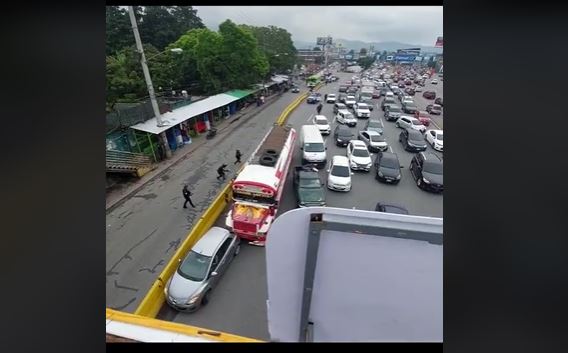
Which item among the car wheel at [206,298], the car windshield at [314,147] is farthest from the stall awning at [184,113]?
the car wheel at [206,298]

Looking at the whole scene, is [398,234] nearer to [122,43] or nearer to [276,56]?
[122,43]

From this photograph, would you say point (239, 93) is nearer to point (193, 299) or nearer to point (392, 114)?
point (392, 114)

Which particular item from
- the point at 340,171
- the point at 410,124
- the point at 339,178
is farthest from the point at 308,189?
the point at 410,124

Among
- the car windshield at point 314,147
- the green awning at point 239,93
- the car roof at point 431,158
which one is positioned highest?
the green awning at point 239,93

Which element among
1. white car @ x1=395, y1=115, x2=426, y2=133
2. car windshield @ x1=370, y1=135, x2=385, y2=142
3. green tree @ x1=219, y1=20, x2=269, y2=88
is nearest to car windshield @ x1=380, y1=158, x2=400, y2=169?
car windshield @ x1=370, y1=135, x2=385, y2=142

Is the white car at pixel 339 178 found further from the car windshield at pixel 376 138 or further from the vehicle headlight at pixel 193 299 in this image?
the vehicle headlight at pixel 193 299

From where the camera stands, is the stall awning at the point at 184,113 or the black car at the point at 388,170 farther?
the stall awning at the point at 184,113
